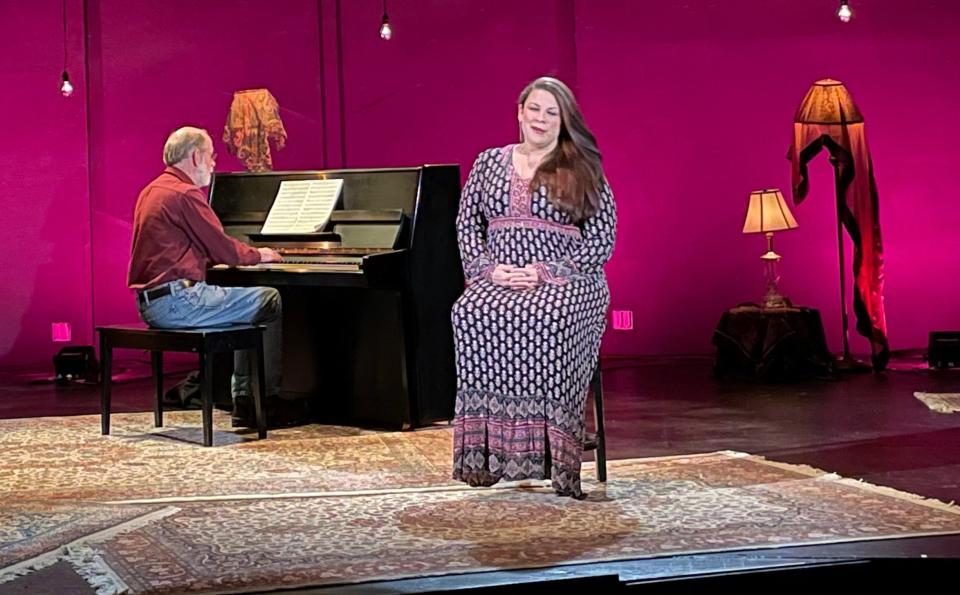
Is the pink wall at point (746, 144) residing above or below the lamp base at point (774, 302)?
above

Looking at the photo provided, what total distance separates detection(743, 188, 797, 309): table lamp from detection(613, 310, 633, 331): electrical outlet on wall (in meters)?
1.20

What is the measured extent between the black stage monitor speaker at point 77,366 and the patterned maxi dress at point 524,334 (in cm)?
438

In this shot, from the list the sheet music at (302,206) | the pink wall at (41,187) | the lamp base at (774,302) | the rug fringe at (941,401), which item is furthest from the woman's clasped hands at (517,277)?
the pink wall at (41,187)

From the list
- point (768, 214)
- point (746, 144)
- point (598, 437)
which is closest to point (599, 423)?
point (598, 437)

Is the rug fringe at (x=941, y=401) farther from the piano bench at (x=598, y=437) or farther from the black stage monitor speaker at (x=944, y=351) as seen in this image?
the piano bench at (x=598, y=437)

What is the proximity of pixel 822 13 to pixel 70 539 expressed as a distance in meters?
6.12

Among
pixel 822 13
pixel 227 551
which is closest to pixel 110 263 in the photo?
pixel 822 13

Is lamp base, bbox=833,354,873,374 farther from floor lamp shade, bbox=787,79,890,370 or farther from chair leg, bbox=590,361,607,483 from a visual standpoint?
chair leg, bbox=590,361,607,483

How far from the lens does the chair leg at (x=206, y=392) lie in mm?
5996

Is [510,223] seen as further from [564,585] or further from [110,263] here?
[110,263]

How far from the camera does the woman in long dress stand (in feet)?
15.2

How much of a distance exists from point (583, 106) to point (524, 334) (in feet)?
15.5

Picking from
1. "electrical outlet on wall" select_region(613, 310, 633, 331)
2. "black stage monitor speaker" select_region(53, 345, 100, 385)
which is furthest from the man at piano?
"electrical outlet on wall" select_region(613, 310, 633, 331)

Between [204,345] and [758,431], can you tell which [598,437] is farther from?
[204,345]
